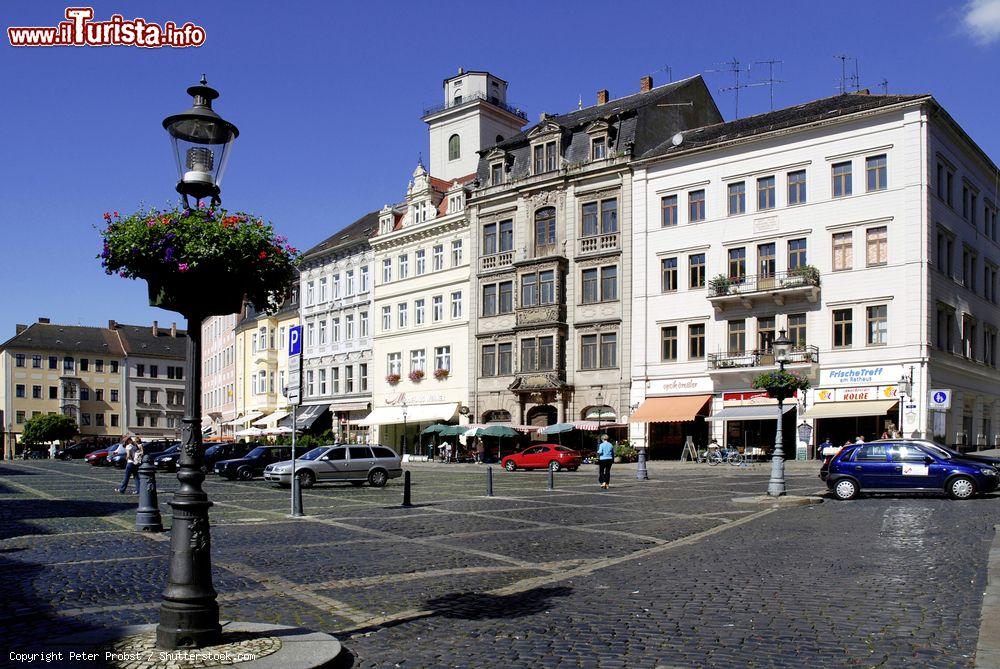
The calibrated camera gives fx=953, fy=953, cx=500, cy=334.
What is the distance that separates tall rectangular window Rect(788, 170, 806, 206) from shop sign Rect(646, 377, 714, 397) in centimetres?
940

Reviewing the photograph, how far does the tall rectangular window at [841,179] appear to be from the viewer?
42812 millimetres


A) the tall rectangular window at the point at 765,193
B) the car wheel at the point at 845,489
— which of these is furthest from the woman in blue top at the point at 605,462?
the tall rectangular window at the point at 765,193

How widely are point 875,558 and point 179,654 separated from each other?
29.6ft

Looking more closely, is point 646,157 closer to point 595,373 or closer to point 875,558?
point 595,373

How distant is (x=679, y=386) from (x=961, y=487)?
2582 centimetres

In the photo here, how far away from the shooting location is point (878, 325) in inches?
1633

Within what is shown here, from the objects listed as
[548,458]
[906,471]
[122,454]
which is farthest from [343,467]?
[122,454]

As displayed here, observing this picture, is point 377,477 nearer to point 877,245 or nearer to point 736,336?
point 736,336

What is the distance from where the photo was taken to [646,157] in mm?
49531

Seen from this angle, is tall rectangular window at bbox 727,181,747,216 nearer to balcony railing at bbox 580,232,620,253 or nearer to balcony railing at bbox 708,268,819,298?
balcony railing at bbox 708,268,819,298

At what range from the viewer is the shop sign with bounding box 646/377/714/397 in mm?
46438

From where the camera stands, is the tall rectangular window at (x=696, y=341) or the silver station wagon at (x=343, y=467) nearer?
the silver station wagon at (x=343, y=467)

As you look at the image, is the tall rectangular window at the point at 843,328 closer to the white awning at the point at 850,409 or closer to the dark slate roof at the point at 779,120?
the white awning at the point at 850,409

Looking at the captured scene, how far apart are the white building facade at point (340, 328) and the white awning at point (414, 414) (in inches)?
79.2
